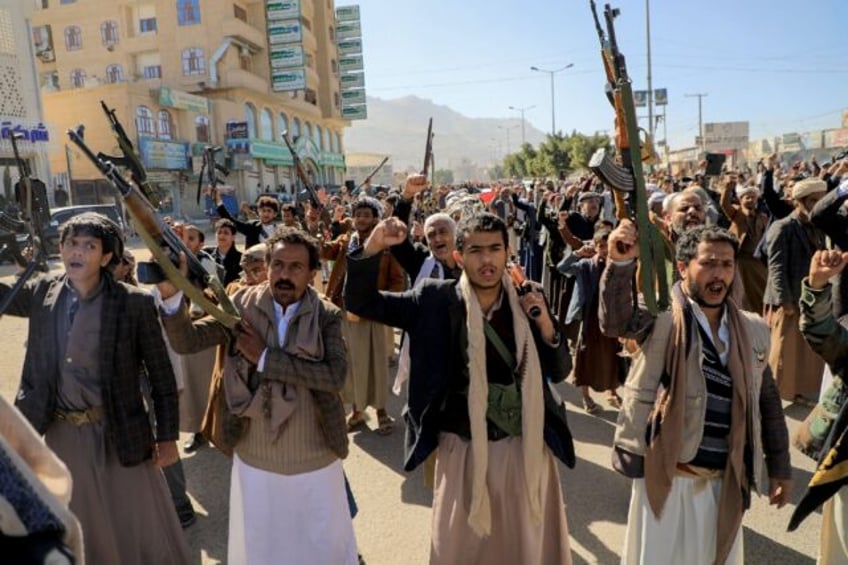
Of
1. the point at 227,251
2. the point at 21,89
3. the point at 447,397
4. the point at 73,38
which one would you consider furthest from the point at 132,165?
the point at 73,38

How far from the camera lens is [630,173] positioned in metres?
2.28

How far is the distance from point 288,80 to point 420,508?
126ft

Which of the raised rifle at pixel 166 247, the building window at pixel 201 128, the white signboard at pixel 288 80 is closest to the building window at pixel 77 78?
the building window at pixel 201 128

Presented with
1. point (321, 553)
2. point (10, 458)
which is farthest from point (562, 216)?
point (10, 458)

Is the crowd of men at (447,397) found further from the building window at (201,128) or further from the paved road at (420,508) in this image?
the building window at (201,128)

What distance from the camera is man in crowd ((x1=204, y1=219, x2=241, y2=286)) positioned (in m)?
5.40

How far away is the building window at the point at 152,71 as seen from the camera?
118 ft

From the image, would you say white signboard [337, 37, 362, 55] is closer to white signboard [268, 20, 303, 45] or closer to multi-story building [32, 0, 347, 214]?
multi-story building [32, 0, 347, 214]

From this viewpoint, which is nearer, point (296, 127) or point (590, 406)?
point (590, 406)

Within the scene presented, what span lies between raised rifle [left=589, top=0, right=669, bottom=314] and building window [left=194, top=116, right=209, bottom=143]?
33.3 metres

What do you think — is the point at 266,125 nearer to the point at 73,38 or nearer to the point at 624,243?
the point at 73,38

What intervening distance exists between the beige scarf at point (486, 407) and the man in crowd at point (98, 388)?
4.44 feet

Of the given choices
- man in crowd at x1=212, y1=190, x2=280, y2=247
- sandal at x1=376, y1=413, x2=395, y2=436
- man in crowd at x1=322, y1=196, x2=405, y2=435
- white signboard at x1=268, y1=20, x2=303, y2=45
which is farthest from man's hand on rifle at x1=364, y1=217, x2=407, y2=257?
white signboard at x1=268, y1=20, x2=303, y2=45

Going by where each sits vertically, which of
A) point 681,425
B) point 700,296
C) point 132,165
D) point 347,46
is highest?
point 347,46
